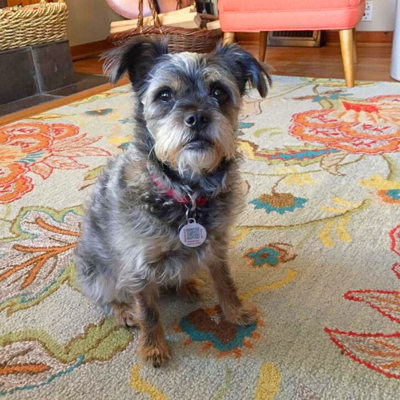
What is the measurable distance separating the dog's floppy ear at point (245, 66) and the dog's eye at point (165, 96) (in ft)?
0.55

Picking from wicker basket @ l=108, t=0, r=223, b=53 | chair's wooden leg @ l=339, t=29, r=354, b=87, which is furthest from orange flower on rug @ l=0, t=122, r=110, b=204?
chair's wooden leg @ l=339, t=29, r=354, b=87

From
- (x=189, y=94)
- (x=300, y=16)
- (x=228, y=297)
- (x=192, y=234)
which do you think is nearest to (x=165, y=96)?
(x=189, y=94)

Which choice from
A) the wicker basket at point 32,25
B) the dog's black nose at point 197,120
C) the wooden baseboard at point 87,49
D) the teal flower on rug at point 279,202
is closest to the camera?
the dog's black nose at point 197,120

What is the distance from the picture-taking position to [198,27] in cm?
342

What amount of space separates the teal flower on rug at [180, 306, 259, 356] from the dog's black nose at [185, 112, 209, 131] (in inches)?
19.5

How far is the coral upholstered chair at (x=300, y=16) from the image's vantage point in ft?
8.82

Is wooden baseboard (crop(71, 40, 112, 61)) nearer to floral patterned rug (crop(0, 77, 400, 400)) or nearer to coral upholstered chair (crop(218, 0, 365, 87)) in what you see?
coral upholstered chair (crop(218, 0, 365, 87))

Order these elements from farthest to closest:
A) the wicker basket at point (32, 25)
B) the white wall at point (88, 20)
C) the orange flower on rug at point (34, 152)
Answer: the white wall at point (88, 20)
the wicker basket at point (32, 25)
the orange flower on rug at point (34, 152)

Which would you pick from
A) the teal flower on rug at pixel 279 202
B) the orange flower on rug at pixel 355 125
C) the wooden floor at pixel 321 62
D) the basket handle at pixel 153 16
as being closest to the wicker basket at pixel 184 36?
the basket handle at pixel 153 16

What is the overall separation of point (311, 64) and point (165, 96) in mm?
2857

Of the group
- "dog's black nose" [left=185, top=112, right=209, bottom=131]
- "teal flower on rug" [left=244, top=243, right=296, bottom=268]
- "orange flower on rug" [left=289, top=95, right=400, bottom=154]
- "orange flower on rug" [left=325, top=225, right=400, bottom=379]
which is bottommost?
"teal flower on rug" [left=244, top=243, right=296, bottom=268]

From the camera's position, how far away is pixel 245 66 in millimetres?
1078

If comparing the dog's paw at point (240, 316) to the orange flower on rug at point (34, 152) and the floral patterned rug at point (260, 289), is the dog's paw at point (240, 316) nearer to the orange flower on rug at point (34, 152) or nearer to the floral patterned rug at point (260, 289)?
the floral patterned rug at point (260, 289)

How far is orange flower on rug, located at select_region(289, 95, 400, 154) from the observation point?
79.1 inches
